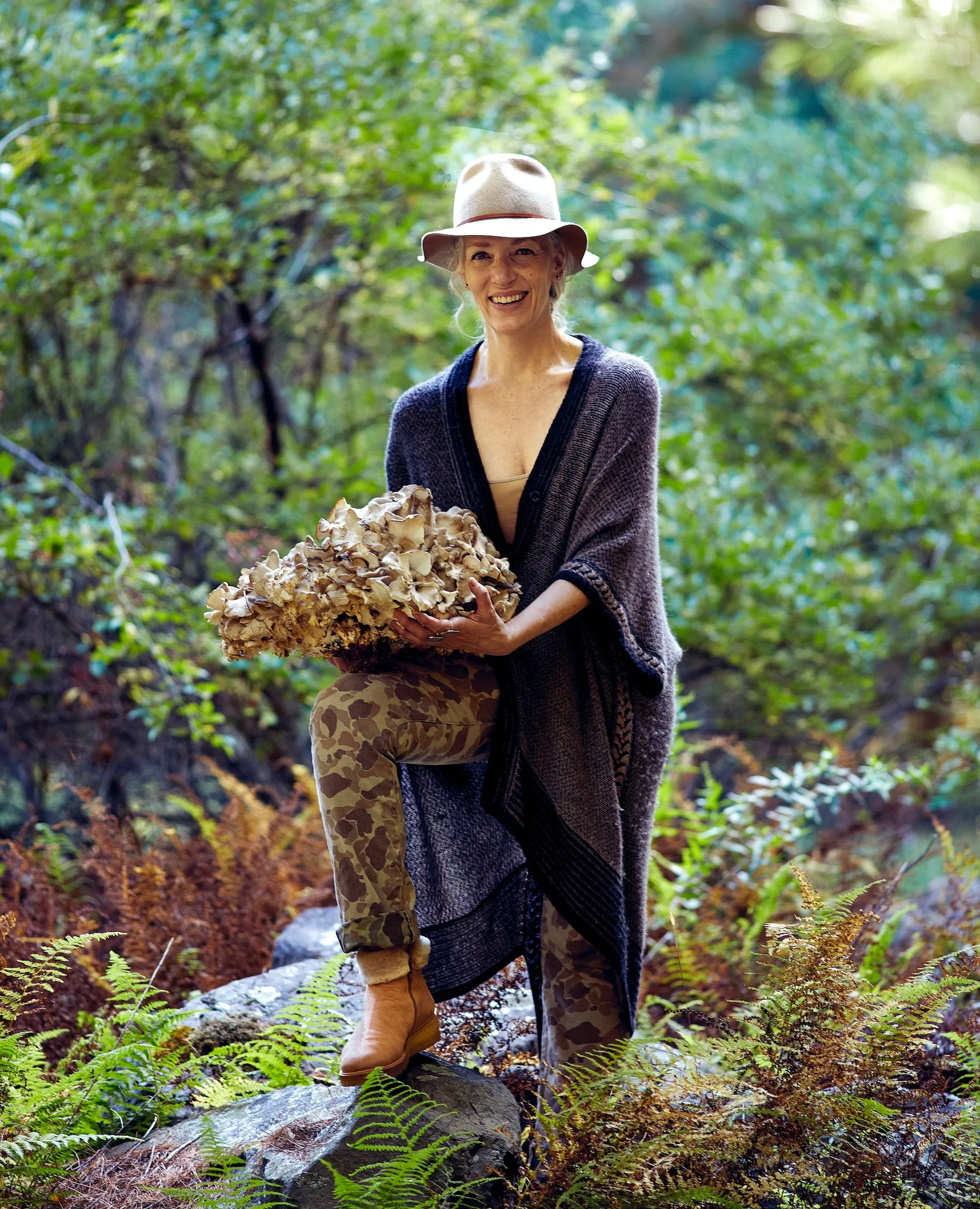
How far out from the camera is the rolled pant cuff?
106 inches

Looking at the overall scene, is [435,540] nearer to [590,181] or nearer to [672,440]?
[672,440]

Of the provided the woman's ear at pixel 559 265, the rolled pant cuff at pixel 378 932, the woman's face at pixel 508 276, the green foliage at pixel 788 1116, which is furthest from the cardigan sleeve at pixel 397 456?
the green foliage at pixel 788 1116

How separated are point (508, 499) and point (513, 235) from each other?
0.64 meters

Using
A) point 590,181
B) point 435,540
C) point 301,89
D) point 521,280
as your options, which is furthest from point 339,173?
point 435,540

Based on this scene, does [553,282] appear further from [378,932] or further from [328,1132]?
[328,1132]

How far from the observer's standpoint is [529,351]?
9.96ft

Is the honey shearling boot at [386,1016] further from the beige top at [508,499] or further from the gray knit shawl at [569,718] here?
the beige top at [508,499]

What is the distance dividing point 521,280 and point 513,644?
91 centimetres

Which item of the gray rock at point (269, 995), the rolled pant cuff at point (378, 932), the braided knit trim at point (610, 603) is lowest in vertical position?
the gray rock at point (269, 995)

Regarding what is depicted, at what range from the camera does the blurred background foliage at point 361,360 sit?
17.9 feet

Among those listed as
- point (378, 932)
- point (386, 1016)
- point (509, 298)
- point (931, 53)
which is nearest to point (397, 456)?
point (509, 298)

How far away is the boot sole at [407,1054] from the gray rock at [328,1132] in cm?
3

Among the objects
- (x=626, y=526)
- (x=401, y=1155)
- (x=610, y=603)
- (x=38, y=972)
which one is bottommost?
(x=401, y=1155)

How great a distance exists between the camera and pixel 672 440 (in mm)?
6398
